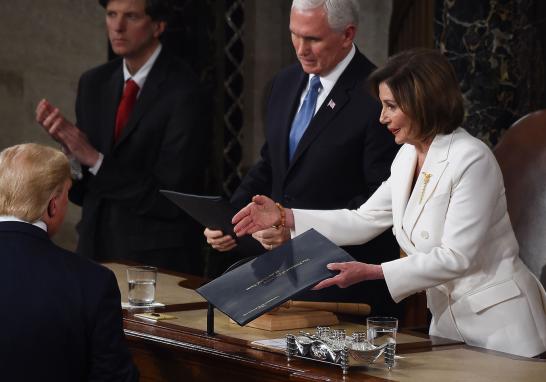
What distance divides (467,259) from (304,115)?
1.24 m

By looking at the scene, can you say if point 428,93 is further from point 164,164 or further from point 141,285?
point 164,164

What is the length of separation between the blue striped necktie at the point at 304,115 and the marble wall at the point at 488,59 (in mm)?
1543

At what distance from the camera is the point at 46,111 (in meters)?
5.30

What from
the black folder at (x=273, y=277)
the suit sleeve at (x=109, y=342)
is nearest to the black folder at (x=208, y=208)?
the black folder at (x=273, y=277)

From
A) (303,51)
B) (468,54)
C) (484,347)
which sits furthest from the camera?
(468,54)

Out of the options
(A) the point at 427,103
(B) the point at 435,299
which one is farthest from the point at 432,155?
(B) the point at 435,299

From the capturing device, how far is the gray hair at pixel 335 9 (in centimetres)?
443

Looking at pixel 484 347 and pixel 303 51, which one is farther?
pixel 303 51

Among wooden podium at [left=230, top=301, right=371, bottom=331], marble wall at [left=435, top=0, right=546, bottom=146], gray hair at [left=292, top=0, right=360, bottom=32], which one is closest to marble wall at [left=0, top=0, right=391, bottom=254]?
marble wall at [left=435, top=0, right=546, bottom=146]

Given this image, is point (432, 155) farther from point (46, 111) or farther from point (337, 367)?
point (46, 111)

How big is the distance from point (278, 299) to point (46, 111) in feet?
7.39

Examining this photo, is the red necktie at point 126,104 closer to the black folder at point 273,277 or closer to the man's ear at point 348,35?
the man's ear at point 348,35

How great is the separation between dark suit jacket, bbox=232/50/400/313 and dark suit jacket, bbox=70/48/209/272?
88 cm

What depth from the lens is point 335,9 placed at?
4.45 m
